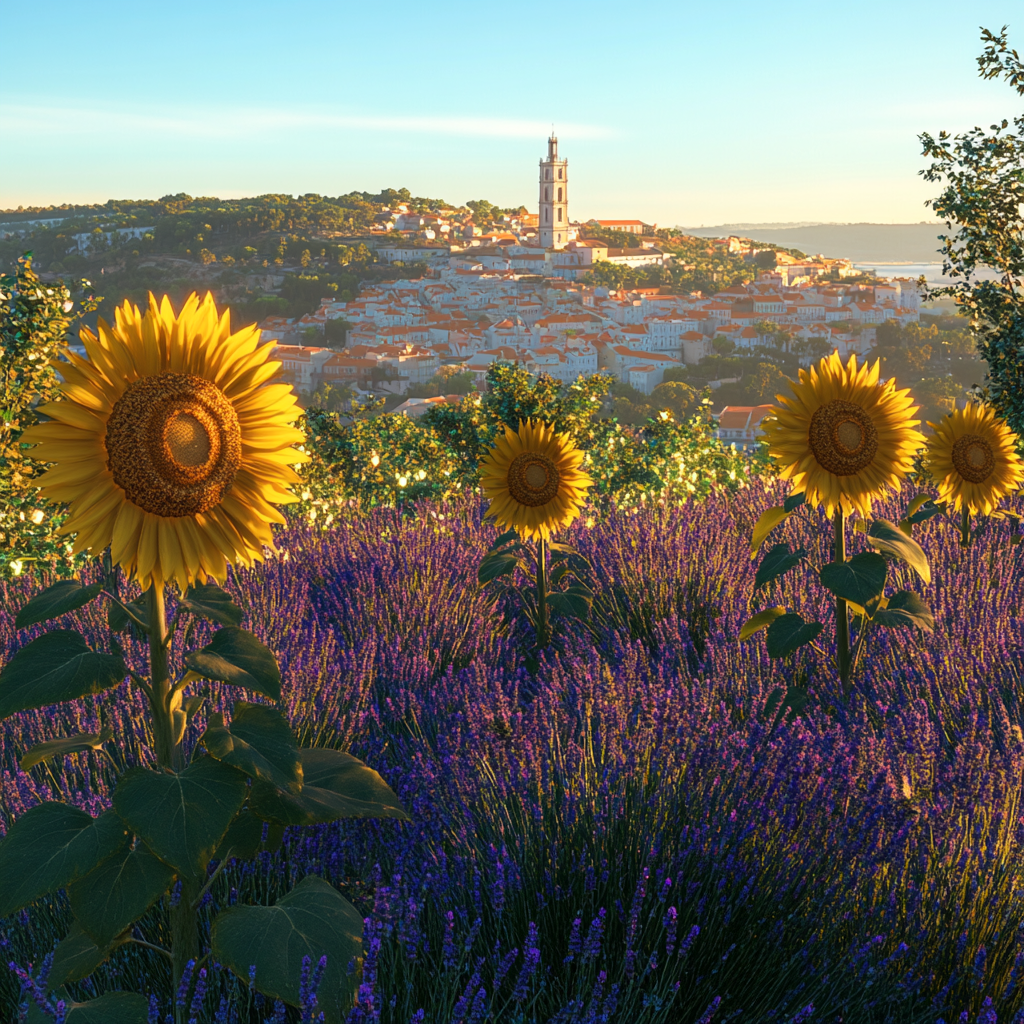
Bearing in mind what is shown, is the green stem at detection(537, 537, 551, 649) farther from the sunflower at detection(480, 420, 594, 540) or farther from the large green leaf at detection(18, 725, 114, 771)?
the large green leaf at detection(18, 725, 114, 771)

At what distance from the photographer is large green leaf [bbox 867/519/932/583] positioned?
89.7 inches

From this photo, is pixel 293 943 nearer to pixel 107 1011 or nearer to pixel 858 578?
pixel 107 1011

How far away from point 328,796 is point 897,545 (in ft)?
5.55

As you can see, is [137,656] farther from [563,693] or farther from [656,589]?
[656,589]

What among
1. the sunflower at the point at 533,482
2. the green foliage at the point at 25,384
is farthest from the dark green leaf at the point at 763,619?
the green foliage at the point at 25,384

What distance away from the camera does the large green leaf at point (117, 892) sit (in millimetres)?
1132

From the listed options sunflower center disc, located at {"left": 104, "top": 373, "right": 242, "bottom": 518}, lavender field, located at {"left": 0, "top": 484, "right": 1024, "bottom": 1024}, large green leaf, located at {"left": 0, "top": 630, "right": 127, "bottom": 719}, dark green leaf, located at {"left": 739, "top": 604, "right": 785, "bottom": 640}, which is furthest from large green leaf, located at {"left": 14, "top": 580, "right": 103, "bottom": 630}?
dark green leaf, located at {"left": 739, "top": 604, "right": 785, "bottom": 640}

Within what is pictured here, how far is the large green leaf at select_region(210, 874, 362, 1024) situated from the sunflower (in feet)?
7.05

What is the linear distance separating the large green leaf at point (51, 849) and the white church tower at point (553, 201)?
15186 centimetres

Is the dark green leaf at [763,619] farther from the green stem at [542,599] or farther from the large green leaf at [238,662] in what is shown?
the large green leaf at [238,662]

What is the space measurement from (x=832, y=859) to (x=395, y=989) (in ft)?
2.75

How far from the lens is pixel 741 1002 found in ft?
4.77

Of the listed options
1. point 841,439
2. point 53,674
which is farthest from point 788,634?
point 53,674

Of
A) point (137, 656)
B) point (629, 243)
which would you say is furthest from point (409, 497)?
point (629, 243)
